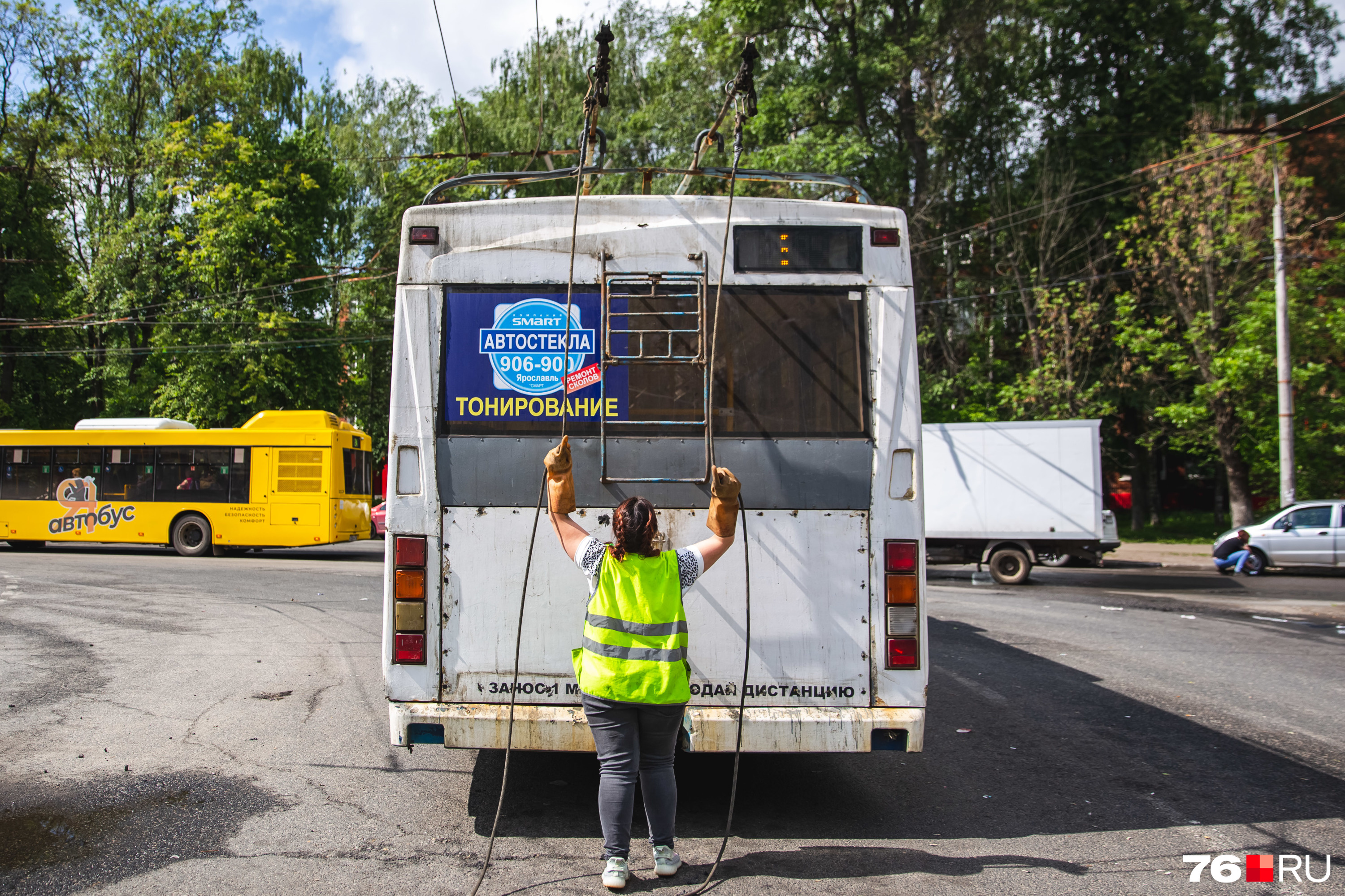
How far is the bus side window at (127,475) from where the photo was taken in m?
21.7

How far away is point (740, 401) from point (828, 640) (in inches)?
46.1

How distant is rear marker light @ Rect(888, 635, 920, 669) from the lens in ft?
15.0

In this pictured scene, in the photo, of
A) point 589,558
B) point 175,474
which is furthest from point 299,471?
point 589,558

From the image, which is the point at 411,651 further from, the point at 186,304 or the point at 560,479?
the point at 186,304

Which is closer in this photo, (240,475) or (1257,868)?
(1257,868)

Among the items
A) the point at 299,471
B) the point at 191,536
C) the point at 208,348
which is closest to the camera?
the point at 299,471

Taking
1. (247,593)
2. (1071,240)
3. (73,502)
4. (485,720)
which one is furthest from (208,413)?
(485,720)

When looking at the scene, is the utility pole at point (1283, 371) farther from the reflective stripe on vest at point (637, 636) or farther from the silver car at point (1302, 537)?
the reflective stripe on vest at point (637, 636)

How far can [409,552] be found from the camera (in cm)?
459

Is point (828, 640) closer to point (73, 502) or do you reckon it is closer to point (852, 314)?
point (852, 314)

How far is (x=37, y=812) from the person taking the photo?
191 inches

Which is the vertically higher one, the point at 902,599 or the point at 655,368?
the point at 655,368

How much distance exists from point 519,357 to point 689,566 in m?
1.35

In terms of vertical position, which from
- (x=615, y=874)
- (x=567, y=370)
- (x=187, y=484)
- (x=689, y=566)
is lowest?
(x=615, y=874)
